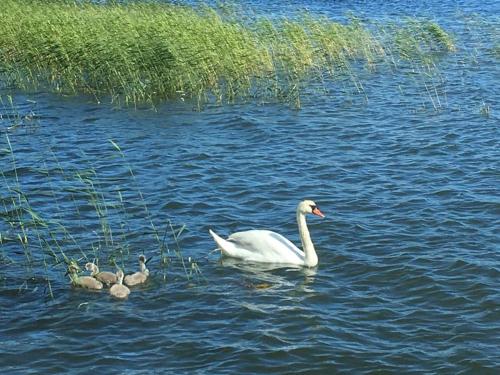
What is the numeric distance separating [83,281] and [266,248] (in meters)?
2.81

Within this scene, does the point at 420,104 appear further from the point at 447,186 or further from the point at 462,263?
Answer: the point at 462,263

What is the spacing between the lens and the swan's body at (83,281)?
12008 mm

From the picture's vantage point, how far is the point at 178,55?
73.9 ft

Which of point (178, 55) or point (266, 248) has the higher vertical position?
point (178, 55)

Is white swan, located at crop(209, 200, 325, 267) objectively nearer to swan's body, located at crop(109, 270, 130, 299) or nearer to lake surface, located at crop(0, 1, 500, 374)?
lake surface, located at crop(0, 1, 500, 374)

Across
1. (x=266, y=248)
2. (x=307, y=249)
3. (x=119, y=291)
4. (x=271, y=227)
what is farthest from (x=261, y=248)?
(x=119, y=291)

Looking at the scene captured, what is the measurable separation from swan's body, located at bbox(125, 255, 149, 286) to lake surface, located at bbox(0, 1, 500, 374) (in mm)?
157

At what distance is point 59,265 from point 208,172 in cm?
523

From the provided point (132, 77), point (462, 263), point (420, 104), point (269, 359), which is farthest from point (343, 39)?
point (269, 359)

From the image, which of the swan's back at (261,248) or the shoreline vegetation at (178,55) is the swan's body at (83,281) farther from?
the shoreline vegetation at (178,55)

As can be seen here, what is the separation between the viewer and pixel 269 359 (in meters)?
10.3

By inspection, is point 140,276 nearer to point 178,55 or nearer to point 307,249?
point 307,249

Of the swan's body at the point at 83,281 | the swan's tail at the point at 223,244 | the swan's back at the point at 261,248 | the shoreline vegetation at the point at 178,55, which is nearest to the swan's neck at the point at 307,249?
the swan's back at the point at 261,248

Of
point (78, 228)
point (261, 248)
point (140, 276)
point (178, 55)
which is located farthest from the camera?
point (178, 55)
